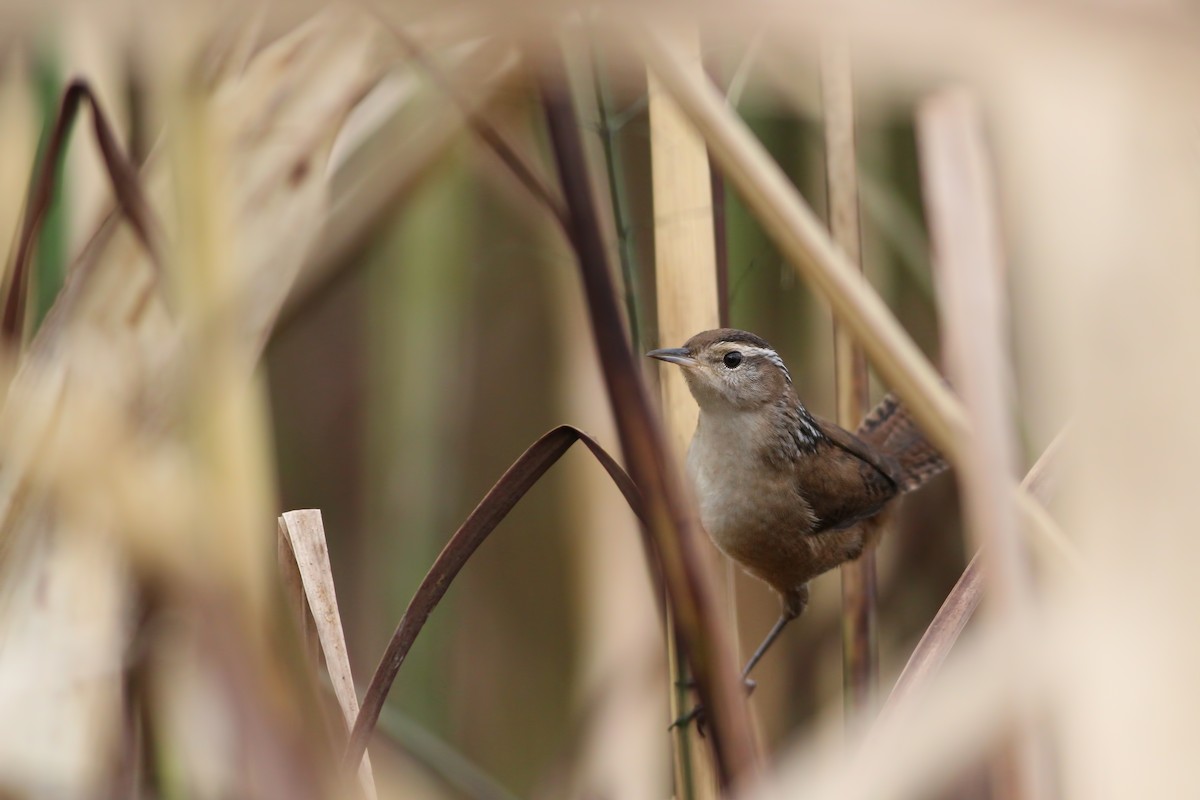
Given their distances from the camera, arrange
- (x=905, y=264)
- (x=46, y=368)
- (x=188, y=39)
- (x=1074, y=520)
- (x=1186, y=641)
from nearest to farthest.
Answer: (x=1186, y=641) < (x=1074, y=520) < (x=188, y=39) < (x=46, y=368) < (x=905, y=264)

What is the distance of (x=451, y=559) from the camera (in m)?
1.23

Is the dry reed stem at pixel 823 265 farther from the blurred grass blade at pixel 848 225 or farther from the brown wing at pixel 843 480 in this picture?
Result: the brown wing at pixel 843 480

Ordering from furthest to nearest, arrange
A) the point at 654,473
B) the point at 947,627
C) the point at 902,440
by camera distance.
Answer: the point at 902,440
the point at 947,627
the point at 654,473

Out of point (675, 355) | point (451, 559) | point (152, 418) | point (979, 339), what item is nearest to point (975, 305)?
point (979, 339)

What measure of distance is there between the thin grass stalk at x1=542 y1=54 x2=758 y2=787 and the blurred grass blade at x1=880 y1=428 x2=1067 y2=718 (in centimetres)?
39

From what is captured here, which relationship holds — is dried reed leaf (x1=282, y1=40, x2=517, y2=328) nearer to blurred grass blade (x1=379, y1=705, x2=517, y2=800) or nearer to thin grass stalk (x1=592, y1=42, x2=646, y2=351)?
thin grass stalk (x1=592, y1=42, x2=646, y2=351)

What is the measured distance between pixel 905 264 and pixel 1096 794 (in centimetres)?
192

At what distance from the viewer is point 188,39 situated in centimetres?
110

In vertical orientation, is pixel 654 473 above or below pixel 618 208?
below

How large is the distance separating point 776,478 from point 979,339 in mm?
1256

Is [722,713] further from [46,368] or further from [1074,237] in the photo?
[46,368]

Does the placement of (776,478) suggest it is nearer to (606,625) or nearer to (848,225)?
(606,625)

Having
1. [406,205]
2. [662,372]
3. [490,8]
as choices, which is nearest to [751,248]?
[662,372]

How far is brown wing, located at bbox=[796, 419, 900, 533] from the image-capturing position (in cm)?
225
